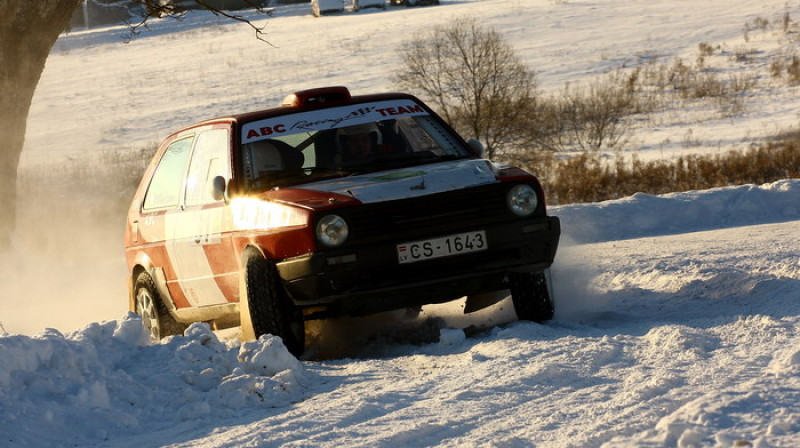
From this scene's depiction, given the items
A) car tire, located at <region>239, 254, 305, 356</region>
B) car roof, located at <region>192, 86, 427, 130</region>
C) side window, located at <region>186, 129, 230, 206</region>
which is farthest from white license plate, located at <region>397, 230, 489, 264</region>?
car roof, located at <region>192, 86, 427, 130</region>

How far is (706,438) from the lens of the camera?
4.68 metres

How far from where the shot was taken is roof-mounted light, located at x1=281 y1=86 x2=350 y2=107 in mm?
8883

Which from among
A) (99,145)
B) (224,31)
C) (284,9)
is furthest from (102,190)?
(284,9)

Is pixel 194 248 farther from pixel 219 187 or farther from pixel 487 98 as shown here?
pixel 487 98

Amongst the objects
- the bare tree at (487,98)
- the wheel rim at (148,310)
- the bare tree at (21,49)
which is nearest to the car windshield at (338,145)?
the wheel rim at (148,310)

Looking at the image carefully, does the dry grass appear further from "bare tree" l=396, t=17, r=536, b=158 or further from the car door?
the car door

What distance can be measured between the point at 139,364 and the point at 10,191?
8617 mm

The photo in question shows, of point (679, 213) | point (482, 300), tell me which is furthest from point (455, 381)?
point (679, 213)

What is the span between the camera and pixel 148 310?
9734mm

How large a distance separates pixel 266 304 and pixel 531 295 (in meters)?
1.64

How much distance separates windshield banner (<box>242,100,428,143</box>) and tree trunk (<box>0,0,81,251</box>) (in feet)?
19.2

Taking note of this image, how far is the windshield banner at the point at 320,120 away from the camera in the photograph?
8.58 metres

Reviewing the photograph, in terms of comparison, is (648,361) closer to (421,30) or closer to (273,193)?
(273,193)

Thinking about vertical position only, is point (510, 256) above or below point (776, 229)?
above
